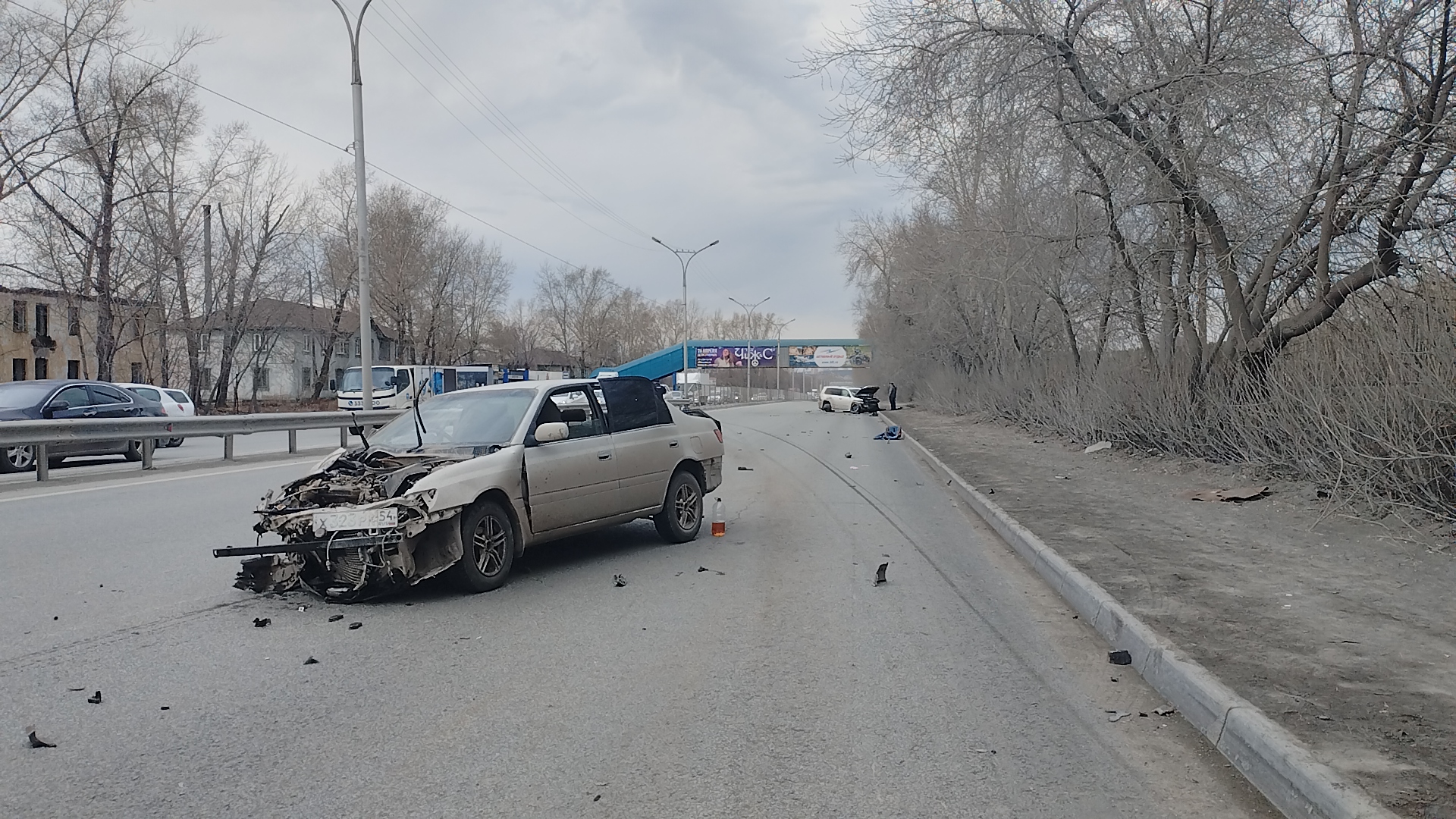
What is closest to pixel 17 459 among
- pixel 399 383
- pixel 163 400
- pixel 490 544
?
pixel 163 400

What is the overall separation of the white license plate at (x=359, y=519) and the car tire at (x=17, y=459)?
490 inches

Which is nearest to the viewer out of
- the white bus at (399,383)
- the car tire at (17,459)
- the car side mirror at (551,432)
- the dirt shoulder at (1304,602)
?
the dirt shoulder at (1304,602)

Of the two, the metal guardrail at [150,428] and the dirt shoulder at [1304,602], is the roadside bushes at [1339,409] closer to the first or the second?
the dirt shoulder at [1304,602]

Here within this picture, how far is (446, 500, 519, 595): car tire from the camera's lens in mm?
7105

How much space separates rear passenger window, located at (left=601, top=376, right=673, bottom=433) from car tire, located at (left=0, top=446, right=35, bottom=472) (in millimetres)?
11914

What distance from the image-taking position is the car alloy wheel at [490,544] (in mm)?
7270

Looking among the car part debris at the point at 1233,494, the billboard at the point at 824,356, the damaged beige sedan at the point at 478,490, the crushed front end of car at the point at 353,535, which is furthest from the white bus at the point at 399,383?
the billboard at the point at 824,356

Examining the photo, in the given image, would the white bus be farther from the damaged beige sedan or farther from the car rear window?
the damaged beige sedan

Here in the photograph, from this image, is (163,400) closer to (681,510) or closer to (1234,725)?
(681,510)

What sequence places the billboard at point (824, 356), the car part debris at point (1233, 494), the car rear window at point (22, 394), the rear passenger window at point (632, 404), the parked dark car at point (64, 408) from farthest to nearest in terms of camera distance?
the billboard at point (824, 356)
the car rear window at point (22, 394)
the parked dark car at point (64, 408)
the car part debris at point (1233, 494)
the rear passenger window at point (632, 404)

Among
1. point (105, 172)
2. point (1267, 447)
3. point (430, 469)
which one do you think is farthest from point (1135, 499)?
point (105, 172)

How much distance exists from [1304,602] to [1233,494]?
546 centimetres

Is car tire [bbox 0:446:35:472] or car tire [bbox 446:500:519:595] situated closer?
car tire [bbox 446:500:519:595]

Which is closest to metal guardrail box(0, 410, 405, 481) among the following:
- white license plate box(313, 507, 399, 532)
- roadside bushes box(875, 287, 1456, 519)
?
white license plate box(313, 507, 399, 532)
